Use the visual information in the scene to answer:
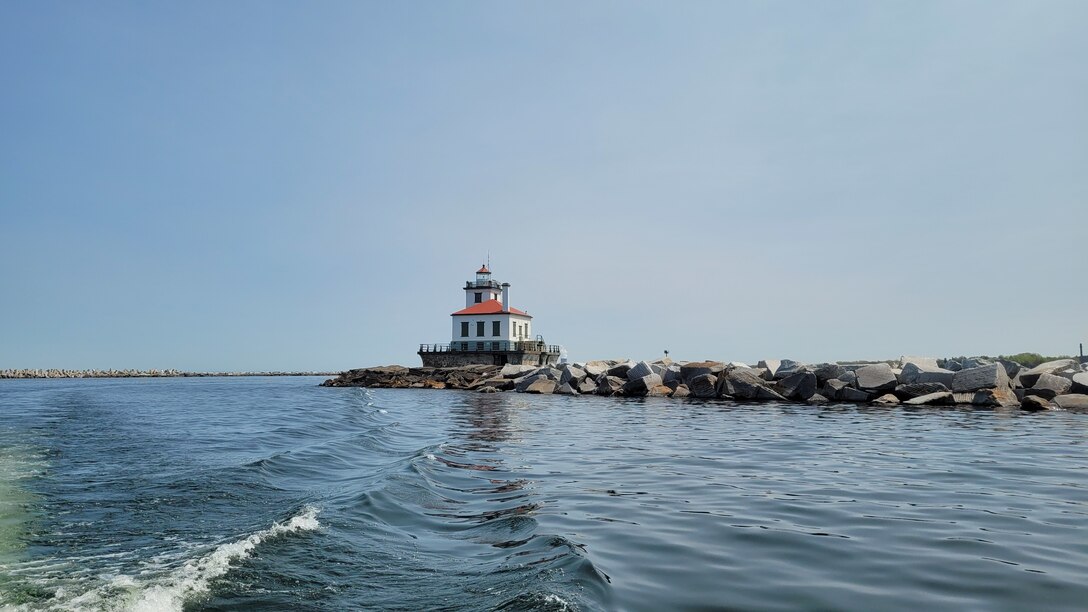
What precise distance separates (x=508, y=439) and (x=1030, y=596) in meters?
10.4

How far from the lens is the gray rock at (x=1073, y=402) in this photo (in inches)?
774

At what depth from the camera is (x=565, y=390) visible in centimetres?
3409

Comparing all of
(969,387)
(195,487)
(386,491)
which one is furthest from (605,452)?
(969,387)

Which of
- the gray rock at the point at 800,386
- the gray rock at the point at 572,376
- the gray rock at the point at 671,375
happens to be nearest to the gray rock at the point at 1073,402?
the gray rock at the point at 800,386

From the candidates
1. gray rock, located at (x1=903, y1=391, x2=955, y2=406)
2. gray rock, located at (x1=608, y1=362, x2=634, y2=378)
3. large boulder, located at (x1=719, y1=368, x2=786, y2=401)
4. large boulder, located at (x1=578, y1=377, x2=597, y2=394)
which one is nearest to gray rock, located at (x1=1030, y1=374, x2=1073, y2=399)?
gray rock, located at (x1=903, y1=391, x2=955, y2=406)

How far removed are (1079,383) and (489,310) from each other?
4302cm

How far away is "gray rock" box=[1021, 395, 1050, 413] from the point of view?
65.0 feet

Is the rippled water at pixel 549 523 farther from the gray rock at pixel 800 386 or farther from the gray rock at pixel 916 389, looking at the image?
the gray rock at pixel 800 386

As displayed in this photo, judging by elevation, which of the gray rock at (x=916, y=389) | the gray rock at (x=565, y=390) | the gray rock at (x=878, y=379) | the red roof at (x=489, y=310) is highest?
the red roof at (x=489, y=310)

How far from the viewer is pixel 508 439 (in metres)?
13.9

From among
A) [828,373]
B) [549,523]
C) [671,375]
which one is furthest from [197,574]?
[671,375]

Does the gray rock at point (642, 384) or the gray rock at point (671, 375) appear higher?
the gray rock at point (671, 375)

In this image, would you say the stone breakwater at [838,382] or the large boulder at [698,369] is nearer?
the stone breakwater at [838,382]

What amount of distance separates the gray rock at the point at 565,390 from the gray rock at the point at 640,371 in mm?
3691
